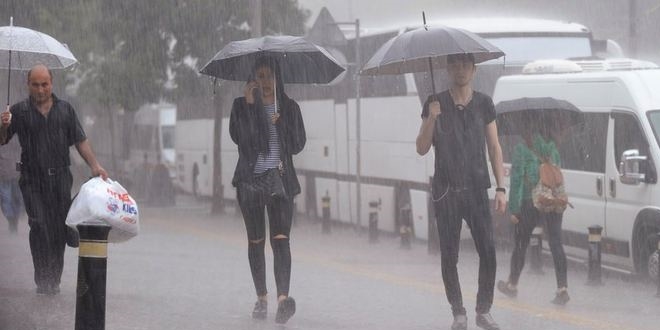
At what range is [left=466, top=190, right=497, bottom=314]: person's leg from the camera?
28.4ft

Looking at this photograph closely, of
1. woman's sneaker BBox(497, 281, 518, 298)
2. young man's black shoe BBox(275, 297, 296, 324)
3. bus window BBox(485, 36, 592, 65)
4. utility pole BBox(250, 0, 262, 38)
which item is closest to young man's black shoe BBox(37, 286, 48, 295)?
young man's black shoe BBox(275, 297, 296, 324)

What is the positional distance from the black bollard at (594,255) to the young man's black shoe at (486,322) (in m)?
4.63

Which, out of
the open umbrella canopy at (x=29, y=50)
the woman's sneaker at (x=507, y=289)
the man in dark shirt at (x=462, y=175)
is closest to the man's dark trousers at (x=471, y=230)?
the man in dark shirt at (x=462, y=175)

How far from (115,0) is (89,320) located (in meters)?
20.1

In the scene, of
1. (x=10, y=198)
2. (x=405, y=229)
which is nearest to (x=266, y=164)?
(x=405, y=229)

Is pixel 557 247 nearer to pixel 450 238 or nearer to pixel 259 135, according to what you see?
pixel 450 238

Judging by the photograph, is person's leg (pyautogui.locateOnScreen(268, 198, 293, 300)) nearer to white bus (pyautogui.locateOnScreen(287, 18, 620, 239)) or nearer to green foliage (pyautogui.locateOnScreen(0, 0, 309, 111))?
white bus (pyautogui.locateOnScreen(287, 18, 620, 239))

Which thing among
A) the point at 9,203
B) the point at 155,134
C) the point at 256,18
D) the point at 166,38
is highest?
the point at 256,18

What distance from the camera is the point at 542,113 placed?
41.3 ft

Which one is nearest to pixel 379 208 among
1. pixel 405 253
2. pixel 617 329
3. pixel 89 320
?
pixel 405 253

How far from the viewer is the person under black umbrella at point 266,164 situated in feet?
29.8

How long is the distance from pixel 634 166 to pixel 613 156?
3.02 feet

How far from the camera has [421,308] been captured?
10539 millimetres

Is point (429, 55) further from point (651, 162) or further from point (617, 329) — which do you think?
point (651, 162)
